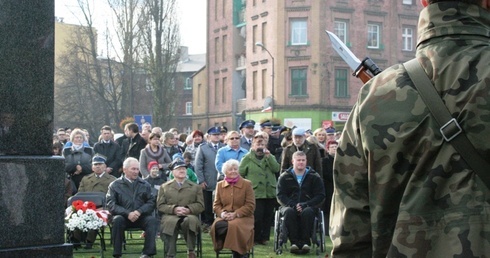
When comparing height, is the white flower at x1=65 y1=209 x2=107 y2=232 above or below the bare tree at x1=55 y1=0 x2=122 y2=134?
below

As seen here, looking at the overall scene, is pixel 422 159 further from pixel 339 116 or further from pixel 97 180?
pixel 339 116

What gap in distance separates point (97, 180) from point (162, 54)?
142ft

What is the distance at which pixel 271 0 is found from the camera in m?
60.8

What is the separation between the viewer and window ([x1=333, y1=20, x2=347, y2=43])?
60.1 metres

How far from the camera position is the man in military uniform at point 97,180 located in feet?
51.9

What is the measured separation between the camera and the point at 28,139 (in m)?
7.19

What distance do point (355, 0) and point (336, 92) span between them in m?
7.35

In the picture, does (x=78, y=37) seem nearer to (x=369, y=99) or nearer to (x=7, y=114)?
(x=7, y=114)

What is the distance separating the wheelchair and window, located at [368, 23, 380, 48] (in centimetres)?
4817

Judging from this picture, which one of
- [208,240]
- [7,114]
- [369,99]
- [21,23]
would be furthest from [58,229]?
[208,240]

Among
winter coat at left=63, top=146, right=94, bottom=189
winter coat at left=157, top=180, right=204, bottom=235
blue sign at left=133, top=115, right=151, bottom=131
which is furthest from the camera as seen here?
blue sign at left=133, top=115, right=151, bottom=131

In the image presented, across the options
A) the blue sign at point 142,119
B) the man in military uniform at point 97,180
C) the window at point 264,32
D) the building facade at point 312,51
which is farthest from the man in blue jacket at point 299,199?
the window at point 264,32

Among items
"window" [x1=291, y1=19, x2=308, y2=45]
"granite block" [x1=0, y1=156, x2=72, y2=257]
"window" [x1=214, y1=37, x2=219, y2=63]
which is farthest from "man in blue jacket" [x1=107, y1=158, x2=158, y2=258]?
"window" [x1=214, y1=37, x2=219, y2=63]

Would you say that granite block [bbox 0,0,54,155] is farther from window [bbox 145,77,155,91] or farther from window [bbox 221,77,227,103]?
window [bbox 221,77,227,103]
